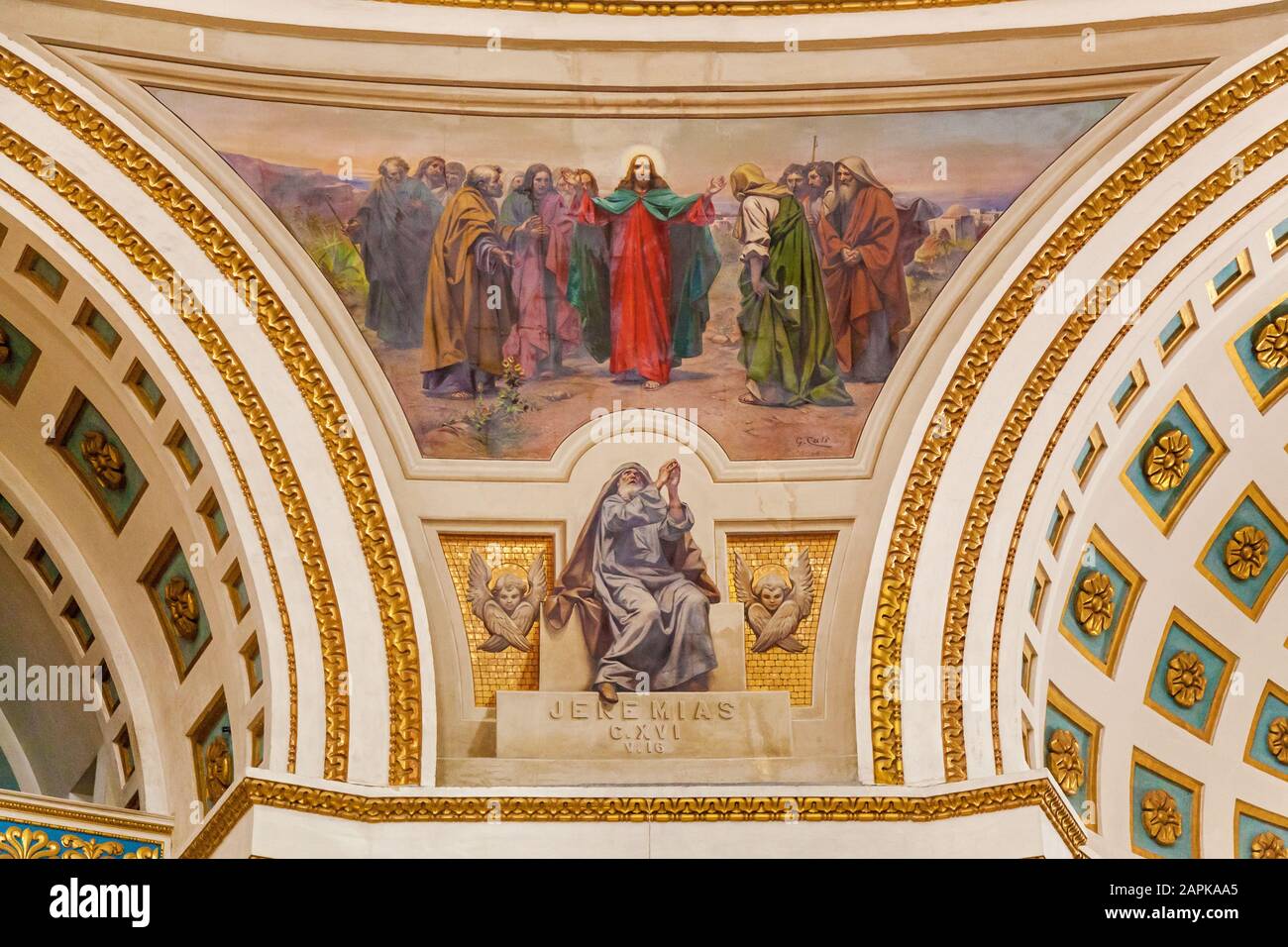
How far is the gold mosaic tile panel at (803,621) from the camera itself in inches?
574

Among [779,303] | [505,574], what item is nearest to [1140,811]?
[779,303]

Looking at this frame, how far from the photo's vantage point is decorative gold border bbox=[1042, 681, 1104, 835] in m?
15.7

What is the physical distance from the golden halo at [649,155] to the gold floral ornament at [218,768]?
4.31 m

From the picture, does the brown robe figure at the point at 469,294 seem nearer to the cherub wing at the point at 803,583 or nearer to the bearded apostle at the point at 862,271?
the bearded apostle at the point at 862,271

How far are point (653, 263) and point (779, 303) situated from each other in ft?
2.70

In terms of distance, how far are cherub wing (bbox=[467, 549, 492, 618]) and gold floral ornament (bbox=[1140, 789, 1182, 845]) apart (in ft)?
15.7

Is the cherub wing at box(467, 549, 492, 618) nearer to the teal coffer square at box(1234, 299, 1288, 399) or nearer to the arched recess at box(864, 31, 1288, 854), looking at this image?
the arched recess at box(864, 31, 1288, 854)

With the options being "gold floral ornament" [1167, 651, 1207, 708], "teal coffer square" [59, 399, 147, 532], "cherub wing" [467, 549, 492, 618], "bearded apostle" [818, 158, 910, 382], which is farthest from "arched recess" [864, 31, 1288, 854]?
"teal coffer square" [59, 399, 147, 532]

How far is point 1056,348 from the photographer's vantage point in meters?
14.8

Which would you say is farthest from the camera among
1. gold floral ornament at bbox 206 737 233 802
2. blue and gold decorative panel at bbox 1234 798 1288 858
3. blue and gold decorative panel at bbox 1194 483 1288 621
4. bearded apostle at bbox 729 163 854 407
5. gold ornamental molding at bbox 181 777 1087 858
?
blue and gold decorative panel at bbox 1234 798 1288 858

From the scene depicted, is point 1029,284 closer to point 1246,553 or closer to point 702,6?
point 702,6

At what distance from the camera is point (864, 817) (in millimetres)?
13828

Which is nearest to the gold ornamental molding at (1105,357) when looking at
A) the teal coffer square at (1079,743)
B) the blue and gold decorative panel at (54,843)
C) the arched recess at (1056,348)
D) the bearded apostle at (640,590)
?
the arched recess at (1056,348)
